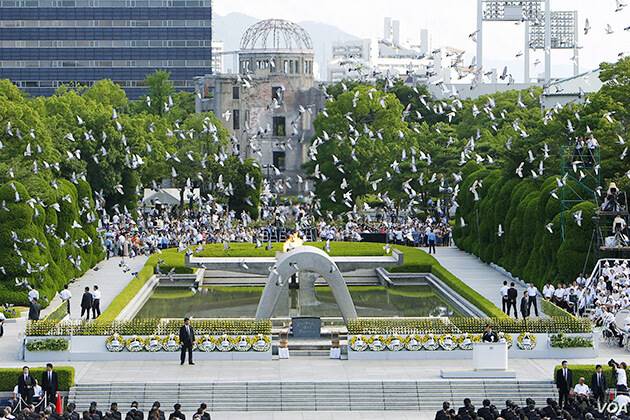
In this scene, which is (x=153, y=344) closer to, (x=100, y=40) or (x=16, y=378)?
(x=16, y=378)

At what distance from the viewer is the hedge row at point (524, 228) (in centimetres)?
5444

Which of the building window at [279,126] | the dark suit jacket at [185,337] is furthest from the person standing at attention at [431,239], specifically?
the building window at [279,126]

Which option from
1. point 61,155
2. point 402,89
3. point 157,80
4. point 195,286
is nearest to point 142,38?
point 157,80

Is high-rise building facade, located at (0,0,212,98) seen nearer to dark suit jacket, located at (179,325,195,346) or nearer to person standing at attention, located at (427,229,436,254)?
person standing at attention, located at (427,229,436,254)

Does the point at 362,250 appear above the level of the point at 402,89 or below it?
below

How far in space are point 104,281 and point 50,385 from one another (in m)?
26.8

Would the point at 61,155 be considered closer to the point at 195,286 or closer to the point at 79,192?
the point at 79,192

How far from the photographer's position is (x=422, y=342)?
4319 centimetres

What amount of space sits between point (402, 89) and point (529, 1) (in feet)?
52.3

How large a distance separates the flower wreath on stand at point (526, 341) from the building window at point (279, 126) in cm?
8504

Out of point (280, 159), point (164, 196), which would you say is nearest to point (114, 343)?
point (164, 196)

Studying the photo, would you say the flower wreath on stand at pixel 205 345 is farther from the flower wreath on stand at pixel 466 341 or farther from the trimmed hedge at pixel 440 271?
→ the trimmed hedge at pixel 440 271

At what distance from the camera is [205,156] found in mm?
99875

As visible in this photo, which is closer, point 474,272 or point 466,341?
point 466,341
